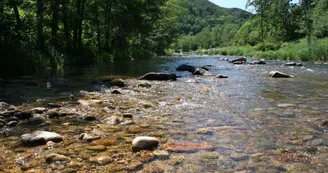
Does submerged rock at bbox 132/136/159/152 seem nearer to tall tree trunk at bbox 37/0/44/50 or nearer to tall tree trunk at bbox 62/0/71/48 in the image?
tall tree trunk at bbox 37/0/44/50

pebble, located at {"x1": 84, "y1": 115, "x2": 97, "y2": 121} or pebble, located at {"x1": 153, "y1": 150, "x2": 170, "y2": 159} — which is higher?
pebble, located at {"x1": 84, "y1": 115, "x2": 97, "y2": 121}

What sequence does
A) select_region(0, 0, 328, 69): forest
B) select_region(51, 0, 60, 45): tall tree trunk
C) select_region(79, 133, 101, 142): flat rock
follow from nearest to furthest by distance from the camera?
1. select_region(79, 133, 101, 142): flat rock
2. select_region(0, 0, 328, 69): forest
3. select_region(51, 0, 60, 45): tall tree trunk

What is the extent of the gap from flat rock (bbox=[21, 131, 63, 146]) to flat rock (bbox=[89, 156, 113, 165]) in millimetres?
1024

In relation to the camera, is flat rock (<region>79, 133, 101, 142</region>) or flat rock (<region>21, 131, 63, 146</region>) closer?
flat rock (<region>21, 131, 63, 146</region>)

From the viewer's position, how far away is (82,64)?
22.9m

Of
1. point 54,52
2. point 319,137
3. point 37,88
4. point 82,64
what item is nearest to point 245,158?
point 319,137

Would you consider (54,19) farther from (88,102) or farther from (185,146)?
(185,146)

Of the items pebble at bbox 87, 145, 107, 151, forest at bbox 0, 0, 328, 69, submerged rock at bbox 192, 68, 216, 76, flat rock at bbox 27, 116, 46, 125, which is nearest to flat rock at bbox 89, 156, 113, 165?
pebble at bbox 87, 145, 107, 151

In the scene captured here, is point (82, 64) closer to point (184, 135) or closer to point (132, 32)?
point (132, 32)

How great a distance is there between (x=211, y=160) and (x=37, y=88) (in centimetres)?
856

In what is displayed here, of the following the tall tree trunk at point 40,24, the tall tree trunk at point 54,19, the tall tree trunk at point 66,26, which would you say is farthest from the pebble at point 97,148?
the tall tree trunk at point 66,26

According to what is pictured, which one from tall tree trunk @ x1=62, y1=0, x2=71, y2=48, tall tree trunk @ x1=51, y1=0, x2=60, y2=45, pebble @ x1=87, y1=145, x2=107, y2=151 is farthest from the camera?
tall tree trunk @ x1=62, y1=0, x2=71, y2=48

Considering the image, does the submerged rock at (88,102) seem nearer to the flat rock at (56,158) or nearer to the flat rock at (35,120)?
the flat rock at (35,120)

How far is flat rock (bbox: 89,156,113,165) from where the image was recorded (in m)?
3.94
